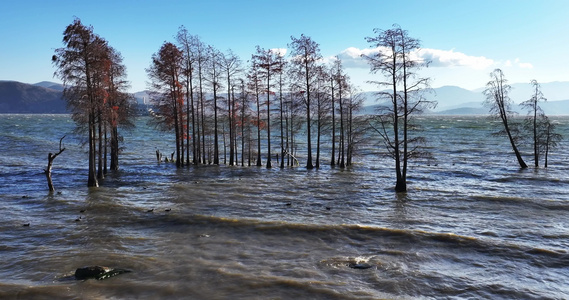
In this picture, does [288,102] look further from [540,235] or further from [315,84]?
[540,235]

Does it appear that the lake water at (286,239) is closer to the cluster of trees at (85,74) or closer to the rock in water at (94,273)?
the rock in water at (94,273)

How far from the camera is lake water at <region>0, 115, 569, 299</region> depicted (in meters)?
11.5

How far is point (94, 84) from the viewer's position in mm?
27109

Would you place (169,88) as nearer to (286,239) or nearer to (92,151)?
(92,151)

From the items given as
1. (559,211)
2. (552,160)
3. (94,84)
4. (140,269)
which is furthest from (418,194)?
(552,160)

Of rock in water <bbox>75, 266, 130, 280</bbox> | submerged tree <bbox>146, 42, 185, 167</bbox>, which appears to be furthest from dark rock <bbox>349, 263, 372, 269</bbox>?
submerged tree <bbox>146, 42, 185, 167</bbox>

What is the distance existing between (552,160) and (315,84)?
35092 millimetres

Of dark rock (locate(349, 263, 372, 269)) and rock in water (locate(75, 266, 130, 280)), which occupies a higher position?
rock in water (locate(75, 266, 130, 280))

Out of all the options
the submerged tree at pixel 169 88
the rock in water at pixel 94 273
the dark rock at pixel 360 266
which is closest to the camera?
the rock in water at pixel 94 273

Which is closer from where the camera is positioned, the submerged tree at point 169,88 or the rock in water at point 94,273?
the rock in water at point 94,273

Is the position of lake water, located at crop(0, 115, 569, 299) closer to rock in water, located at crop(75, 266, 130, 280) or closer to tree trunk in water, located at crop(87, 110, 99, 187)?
rock in water, located at crop(75, 266, 130, 280)

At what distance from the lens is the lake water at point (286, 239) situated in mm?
11547

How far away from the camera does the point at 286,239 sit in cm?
1670

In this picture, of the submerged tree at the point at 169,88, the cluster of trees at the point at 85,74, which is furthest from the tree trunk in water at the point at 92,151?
the submerged tree at the point at 169,88
